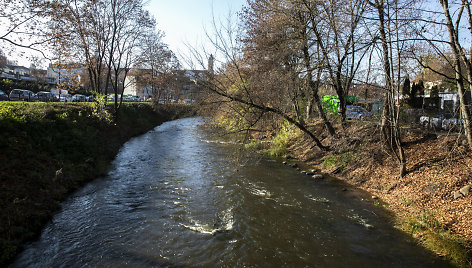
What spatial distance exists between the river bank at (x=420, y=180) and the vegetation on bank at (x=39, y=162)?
9.81 metres

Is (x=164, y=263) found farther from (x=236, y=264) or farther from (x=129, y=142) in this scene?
(x=129, y=142)

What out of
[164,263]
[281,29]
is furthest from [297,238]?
[281,29]

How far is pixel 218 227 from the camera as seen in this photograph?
7242 millimetres

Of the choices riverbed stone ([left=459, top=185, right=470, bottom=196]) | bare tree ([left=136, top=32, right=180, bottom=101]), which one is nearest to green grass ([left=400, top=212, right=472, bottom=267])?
riverbed stone ([left=459, top=185, right=470, bottom=196])

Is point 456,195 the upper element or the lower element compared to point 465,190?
lower

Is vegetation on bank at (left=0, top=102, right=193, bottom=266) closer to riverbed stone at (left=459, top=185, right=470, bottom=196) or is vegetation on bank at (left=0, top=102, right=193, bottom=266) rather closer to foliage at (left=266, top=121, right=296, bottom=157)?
foliage at (left=266, top=121, right=296, bottom=157)

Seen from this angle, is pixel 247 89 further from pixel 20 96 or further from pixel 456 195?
pixel 20 96

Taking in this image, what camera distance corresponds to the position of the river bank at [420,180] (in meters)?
6.45

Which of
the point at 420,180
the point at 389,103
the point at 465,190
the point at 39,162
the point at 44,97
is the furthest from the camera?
the point at 44,97

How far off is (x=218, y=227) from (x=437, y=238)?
213 inches

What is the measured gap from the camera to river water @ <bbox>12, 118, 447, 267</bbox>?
5.82m

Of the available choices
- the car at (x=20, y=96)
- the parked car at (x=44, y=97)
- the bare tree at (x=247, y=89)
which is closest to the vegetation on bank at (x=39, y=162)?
the bare tree at (x=247, y=89)

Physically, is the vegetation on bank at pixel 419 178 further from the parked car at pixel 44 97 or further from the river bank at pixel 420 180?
the parked car at pixel 44 97

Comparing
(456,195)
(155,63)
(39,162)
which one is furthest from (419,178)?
(155,63)
